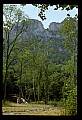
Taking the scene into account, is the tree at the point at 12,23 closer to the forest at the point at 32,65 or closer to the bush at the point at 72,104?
the forest at the point at 32,65

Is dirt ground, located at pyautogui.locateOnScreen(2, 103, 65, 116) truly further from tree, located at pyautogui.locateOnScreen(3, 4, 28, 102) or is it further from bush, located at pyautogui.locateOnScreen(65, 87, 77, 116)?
tree, located at pyautogui.locateOnScreen(3, 4, 28, 102)

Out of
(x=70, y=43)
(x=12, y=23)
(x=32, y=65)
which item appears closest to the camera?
(x=70, y=43)

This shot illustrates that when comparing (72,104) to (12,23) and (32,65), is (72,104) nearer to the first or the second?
(12,23)

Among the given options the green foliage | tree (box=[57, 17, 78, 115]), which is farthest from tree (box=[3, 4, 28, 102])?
the green foliage

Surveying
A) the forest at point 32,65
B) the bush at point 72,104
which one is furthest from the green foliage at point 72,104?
the forest at point 32,65

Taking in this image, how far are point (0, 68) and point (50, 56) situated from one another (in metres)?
9.94

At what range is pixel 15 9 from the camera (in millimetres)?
11133

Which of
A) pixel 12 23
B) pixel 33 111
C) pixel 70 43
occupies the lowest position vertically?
pixel 33 111

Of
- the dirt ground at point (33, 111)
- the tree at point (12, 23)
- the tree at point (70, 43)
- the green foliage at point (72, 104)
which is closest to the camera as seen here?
the green foliage at point (72, 104)

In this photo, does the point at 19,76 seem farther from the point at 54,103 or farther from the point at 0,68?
the point at 0,68

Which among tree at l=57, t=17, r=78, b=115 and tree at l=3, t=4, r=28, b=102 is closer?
tree at l=57, t=17, r=78, b=115

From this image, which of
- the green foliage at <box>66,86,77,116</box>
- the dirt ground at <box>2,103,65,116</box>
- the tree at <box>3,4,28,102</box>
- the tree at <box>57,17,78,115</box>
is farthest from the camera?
the tree at <box>3,4,28,102</box>

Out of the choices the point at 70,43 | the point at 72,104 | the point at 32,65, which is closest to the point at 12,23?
the point at 32,65
